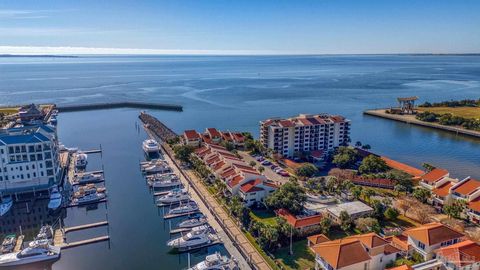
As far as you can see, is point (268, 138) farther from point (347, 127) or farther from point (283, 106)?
point (283, 106)

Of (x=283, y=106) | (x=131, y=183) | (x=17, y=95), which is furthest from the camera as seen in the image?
(x=17, y=95)

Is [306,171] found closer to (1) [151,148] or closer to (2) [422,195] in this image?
(2) [422,195]

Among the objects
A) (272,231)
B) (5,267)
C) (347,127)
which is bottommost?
(5,267)

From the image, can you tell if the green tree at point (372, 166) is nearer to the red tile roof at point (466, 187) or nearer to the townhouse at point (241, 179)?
the red tile roof at point (466, 187)

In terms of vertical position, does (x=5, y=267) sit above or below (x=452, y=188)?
below

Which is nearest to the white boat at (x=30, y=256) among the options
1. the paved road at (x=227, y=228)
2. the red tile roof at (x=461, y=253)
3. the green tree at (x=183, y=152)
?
the paved road at (x=227, y=228)

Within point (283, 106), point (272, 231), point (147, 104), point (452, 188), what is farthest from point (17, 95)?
point (452, 188)

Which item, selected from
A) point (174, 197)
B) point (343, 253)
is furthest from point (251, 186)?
point (343, 253)
